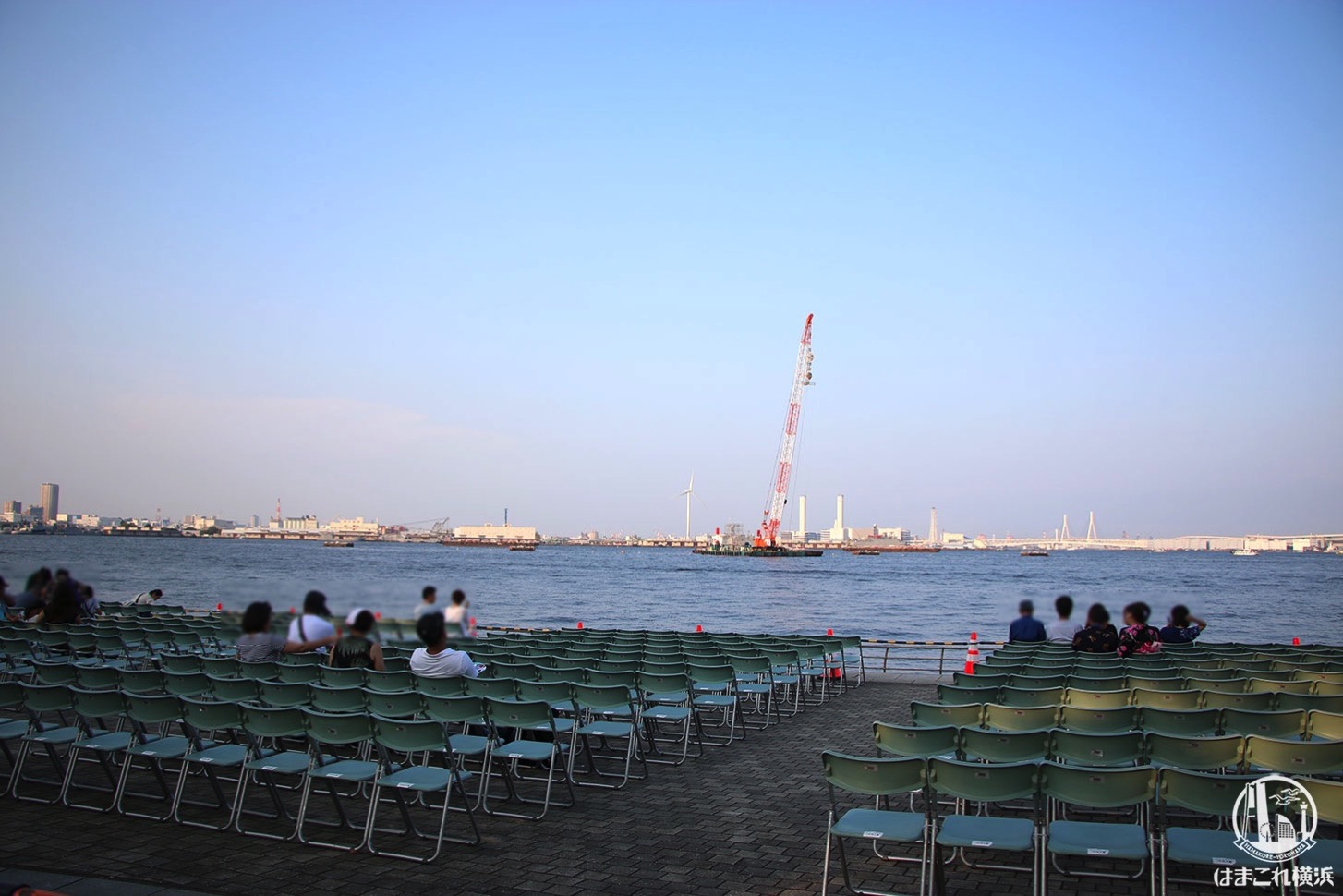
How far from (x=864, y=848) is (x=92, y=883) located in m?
4.43

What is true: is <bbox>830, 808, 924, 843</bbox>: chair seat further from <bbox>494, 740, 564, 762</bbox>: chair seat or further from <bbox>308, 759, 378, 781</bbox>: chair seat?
<bbox>308, 759, 378, 781</bbox>: chair seat

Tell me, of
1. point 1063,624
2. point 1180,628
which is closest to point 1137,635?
point 1063,624

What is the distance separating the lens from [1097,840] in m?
4.86

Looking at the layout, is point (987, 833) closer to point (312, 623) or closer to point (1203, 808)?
point (1203, 808)

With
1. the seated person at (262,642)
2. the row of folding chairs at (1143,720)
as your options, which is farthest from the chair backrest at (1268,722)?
the seated person at (262,642)

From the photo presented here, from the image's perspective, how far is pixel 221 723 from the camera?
6.45 metres

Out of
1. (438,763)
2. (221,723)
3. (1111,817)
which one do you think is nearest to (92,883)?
(221,723)

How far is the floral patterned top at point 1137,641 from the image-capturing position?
10.7 meters

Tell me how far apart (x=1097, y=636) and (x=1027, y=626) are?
1.63m

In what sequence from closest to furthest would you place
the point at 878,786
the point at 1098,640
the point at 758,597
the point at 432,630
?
the point at 878,786 → the point at 432,630 → the point at 1098,640 → the point at 758,597

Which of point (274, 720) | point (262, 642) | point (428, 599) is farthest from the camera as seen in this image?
point (428, 599)

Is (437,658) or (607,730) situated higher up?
(437,658)

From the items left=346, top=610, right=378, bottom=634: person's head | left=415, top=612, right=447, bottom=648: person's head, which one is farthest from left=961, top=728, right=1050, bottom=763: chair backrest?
left=346, top=610, right=378, bottom=634: person's head

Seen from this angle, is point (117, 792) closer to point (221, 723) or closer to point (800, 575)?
point (221, 723)
